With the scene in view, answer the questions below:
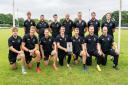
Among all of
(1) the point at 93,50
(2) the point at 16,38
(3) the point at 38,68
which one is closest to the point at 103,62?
(1) the point at 93,50

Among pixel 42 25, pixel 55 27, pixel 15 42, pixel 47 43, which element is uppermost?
pixel 42 25

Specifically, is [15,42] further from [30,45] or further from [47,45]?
[47,45]

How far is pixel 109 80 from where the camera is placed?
12.1m

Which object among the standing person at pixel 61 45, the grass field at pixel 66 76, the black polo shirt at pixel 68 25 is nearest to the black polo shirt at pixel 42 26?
the black polo shirt at pixel 68 25

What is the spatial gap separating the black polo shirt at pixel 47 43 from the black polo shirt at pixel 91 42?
5.29ft

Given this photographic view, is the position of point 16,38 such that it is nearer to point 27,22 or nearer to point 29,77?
point 29,77

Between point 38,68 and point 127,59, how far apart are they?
5272 mm

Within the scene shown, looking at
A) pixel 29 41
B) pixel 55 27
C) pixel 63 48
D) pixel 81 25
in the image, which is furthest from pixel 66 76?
pixel 55 27

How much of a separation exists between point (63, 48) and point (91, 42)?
129 cm

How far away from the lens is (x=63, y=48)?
14.1m

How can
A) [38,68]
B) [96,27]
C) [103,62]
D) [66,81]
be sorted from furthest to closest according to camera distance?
[96,27] → [103,62] → [38,68] → [66,81]

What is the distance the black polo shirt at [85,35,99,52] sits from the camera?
14.1 metres

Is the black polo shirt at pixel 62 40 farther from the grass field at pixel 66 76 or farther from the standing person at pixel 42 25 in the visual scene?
the standing person at pixel 42 25

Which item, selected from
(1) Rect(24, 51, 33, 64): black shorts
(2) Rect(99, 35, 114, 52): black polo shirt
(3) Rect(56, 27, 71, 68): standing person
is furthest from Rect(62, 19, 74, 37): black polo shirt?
(1) Rect(24, 51, 33, 64): black shorts
